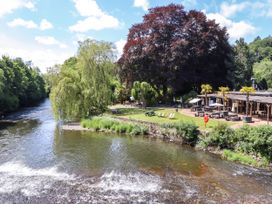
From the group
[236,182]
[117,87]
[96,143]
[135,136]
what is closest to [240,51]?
[117,87]

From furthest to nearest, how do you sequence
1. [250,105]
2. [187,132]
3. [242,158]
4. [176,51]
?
[176,51], [250,105], [187,132], [242,158]

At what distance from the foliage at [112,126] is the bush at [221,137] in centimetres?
962

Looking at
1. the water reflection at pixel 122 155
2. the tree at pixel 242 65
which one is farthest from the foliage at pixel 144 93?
the water reflection at pixel 122 155

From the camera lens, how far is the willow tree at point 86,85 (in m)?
43.0

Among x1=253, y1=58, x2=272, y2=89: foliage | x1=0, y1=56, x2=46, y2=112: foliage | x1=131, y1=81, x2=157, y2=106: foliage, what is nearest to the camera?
x1=131, y1=81, x2=157, y2=106: foliage

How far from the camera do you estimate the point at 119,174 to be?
23141 mm

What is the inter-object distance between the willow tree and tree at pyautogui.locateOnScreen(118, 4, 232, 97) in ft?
21.7

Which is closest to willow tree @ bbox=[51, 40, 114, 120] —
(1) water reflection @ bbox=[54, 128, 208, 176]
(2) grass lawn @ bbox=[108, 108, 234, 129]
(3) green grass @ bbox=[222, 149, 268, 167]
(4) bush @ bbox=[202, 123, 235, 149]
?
(2) grass lawn @ bbox=[108, 108, 234, 129]

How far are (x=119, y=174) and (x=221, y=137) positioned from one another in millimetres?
10650

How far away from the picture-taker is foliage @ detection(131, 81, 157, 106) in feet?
179

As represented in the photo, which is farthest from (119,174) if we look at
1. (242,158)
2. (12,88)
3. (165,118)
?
(12,88)

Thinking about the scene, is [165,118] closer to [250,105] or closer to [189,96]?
[250,105]

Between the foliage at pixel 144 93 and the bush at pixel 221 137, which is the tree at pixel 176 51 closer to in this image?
the foliage at pixel 144 93

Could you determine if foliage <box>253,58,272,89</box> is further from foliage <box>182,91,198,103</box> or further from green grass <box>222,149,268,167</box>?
green grass <box>222,149,268,167</box>
